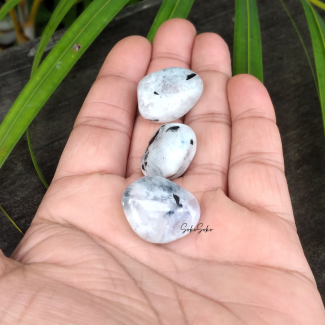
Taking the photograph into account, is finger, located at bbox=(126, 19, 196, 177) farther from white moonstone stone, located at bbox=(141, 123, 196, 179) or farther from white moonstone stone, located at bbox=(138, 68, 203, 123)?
white moonstone stone, located at bbox=(141, 123, 196, 179)

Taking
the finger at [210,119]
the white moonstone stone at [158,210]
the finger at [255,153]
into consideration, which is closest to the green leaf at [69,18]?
the finger at [210,119]

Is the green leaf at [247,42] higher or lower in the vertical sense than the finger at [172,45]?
lower

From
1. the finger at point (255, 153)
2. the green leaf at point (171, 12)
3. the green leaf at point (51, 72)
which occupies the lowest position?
the finger at point (255, 153)

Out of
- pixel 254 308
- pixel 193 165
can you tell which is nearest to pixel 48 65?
pixel 193 165

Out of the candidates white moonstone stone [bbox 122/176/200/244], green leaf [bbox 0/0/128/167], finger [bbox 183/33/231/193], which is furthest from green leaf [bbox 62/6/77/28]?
white moonstone stone [bbox 122/176/200/244]

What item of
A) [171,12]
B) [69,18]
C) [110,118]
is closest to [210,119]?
[110,118]

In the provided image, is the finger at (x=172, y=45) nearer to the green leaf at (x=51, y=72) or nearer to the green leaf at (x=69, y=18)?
the green leaf at (x=51, y=72)

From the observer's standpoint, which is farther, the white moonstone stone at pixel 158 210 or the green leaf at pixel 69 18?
the green leaf at pixel 69 18

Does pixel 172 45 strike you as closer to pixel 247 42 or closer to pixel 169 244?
pixel 247 42
